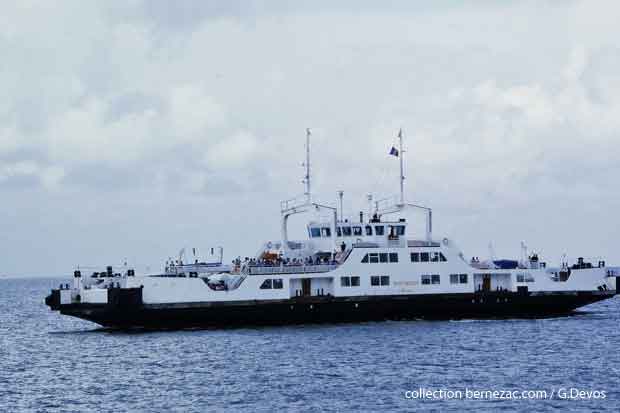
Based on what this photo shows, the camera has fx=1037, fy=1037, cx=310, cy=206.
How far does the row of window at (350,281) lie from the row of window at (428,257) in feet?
11.6

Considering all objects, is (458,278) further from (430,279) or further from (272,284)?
(272,284)

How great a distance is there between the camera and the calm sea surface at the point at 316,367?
37.9 meters

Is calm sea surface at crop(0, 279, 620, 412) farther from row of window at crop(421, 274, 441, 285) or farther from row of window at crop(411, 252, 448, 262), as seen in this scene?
row of window at crop(411, 252, 448, 262)

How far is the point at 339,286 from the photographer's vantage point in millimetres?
57781

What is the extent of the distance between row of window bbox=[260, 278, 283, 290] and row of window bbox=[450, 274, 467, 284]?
997 cm

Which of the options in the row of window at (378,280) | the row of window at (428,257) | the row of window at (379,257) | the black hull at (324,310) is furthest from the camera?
the row of window at (428,257)

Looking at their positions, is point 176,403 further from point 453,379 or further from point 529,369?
point 529,369

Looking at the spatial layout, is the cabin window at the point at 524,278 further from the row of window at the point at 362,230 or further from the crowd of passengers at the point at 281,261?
the crowd of passengers at the point at 281,261

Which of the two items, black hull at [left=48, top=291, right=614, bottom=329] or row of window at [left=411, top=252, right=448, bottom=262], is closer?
black hull at [left=48, top=291, right=614, bottom=329]

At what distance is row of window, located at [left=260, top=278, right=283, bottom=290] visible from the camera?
186ft

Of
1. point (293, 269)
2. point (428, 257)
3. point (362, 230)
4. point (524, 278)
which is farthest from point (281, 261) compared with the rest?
point (524, 278)

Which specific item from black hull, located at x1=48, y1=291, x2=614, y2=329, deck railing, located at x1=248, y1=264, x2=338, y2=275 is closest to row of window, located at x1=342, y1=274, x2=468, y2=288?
black hull, located at x1=48, y1=291, x2=614, y2=329

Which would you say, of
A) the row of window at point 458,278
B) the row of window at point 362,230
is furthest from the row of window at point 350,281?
the row of window at point 458,278

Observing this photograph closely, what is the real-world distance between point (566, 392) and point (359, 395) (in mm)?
7833
